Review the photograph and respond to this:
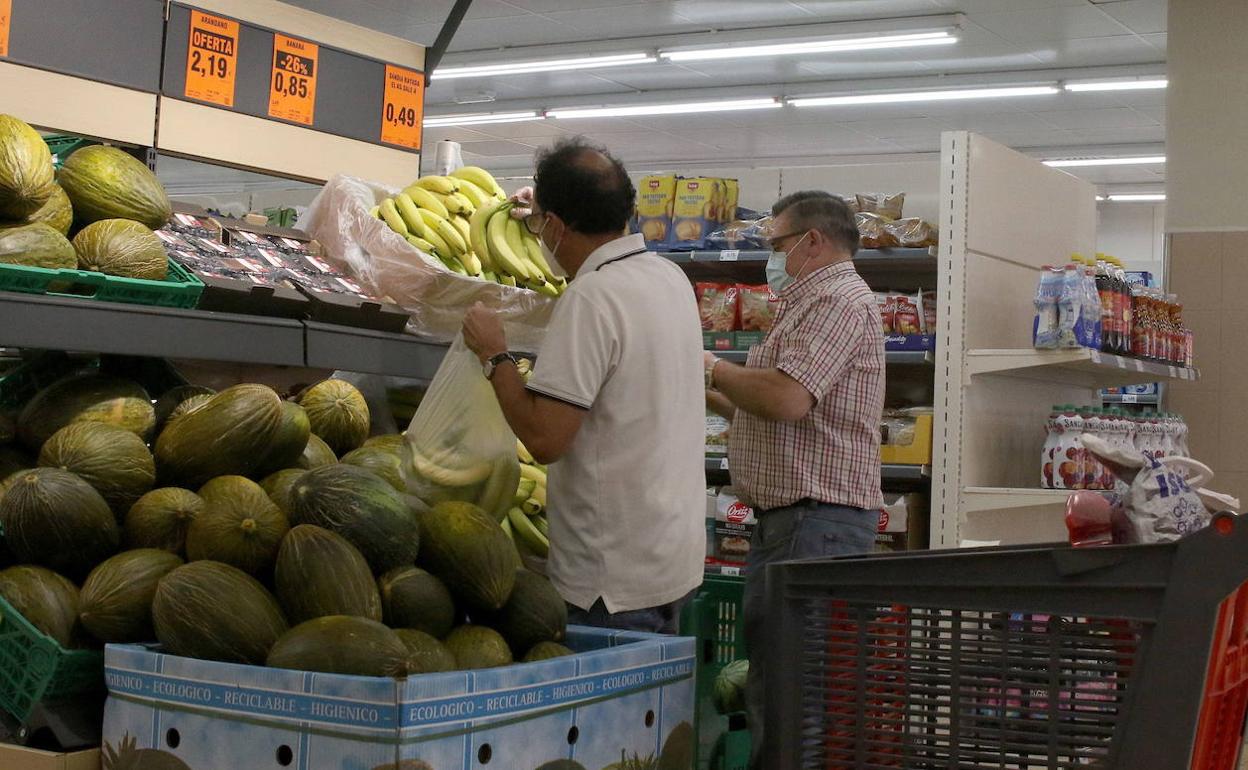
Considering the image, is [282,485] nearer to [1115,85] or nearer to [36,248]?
[36,248]

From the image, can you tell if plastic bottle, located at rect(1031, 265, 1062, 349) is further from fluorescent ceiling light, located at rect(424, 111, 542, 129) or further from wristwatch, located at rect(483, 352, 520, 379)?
fluorescent ceiling light, located at rect(424, 111, 542, 129)

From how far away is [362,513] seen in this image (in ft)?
6.09

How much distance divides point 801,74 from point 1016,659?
1026cm

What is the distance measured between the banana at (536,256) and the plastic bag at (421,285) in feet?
0.51

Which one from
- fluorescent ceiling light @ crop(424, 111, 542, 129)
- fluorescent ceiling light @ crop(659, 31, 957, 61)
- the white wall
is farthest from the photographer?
the white wall

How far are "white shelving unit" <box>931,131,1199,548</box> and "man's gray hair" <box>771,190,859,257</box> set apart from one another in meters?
1.53

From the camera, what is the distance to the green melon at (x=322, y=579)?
172cm

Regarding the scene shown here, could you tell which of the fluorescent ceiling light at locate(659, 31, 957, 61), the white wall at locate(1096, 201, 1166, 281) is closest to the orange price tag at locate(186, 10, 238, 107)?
the fluorescent ceiling light at locate(659, 31, 957, 61)

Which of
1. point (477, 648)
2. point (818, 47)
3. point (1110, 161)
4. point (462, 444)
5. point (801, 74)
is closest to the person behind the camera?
point (477, 648)

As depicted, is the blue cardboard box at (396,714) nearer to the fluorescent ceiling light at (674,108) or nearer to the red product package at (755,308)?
the red product package at (755,308)

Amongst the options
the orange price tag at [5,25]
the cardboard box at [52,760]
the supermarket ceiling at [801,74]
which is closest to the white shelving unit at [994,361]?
the orange price tag at [5,25]

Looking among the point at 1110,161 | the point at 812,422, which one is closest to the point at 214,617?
the point at 812,422

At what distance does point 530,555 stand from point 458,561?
0.79 m

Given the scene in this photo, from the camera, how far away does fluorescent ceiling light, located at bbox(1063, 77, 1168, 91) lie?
424 inches
